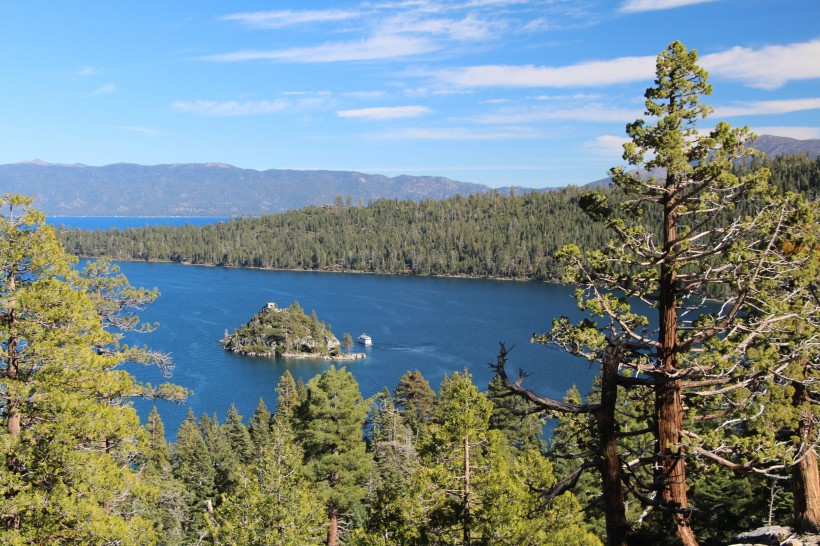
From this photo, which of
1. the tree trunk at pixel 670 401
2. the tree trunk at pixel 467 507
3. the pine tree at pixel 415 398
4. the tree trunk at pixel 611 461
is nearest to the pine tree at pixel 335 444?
the tree trunk at pixel 467 507

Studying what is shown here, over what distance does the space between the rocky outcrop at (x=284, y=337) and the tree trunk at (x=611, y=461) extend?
264 feet

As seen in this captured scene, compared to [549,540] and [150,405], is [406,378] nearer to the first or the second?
[150,405]

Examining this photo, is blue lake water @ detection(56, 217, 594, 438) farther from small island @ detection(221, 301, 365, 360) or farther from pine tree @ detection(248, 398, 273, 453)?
pine tree @ detection(248, 398, 273, 453)

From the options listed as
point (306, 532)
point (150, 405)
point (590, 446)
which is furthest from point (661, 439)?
point (150, 405)

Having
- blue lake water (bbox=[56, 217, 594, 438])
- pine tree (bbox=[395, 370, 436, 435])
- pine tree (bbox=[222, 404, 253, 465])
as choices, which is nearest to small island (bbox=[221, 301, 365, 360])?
blue lake water (bbox=[56, 217, 594, 438])

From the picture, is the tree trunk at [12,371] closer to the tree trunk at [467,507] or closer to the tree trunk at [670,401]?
the tree trunk at [467,507]

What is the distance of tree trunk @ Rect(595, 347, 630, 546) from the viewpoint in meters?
5.42

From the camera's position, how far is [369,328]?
3814 inches

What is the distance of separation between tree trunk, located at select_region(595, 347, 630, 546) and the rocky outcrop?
264ft

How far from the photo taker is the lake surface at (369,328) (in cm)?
6731

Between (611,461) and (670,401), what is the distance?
3.33ft

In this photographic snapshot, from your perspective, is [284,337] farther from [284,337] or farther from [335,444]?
[335,444]

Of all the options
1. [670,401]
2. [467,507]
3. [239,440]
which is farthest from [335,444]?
[239,440]

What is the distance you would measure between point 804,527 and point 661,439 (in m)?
5.96
